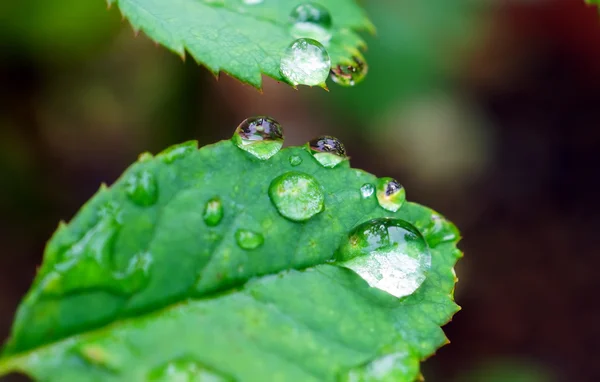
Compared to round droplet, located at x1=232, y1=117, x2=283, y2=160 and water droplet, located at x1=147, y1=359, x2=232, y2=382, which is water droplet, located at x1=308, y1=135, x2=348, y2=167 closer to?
round droplet, located at x1=232, y1=117, x2=283, y2=160

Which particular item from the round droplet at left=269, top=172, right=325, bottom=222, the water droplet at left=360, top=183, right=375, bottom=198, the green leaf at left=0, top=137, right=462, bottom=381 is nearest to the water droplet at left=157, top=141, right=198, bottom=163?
the green leaf at left=0, top=137, right=462, bottom=381

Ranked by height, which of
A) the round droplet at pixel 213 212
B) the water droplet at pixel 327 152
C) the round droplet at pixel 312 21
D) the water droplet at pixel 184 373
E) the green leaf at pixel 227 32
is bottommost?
the water droplet at pixel 184 373

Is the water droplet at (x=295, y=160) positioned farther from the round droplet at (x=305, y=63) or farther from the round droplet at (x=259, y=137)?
the round droplet at (x=305, y=63)

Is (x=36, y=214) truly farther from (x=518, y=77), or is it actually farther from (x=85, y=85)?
(x=518, y=77)

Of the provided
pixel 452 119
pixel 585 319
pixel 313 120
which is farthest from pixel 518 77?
pixel 585 319

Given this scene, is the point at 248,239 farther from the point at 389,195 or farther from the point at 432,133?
the point at 432,133

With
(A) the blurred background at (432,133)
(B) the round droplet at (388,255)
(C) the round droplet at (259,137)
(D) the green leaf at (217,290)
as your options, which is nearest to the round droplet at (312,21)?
(C) the round droplet at (259,137)
